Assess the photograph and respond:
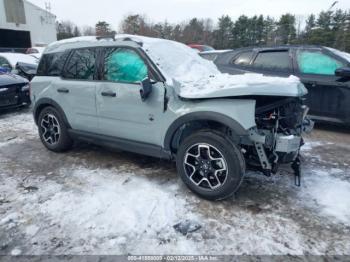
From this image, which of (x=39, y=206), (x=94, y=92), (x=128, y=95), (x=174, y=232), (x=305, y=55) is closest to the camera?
(x=174, y=232)

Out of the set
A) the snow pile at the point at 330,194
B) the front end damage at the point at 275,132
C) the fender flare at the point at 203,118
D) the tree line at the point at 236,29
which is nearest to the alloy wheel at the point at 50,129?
the fender flare at the point at 203,118

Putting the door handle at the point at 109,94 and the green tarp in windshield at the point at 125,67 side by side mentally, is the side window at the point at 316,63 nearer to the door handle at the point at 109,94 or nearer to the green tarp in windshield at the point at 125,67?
the green tarp in windshield at the point at 125,67

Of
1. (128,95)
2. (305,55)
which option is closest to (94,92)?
(128,95)

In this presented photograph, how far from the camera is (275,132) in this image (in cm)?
307

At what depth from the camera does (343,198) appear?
3.36m

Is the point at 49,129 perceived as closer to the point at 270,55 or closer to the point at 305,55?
the point at 270,55

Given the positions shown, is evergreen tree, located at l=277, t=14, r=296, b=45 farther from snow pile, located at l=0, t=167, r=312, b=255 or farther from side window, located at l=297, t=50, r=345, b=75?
snow pile, located at l=0, t=167, r=312, b=255

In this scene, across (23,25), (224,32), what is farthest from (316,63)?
(224,32)

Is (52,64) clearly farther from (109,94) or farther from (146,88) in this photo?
(146,88)

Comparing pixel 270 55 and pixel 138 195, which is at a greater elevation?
pixel 270 55

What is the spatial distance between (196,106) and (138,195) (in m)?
1.21

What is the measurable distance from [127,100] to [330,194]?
8.64 ft

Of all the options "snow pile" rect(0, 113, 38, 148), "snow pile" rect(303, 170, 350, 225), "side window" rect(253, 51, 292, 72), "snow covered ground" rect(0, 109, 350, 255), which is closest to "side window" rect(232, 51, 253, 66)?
"side window" rect(253, 51, 292, 72)

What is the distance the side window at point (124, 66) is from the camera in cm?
371
